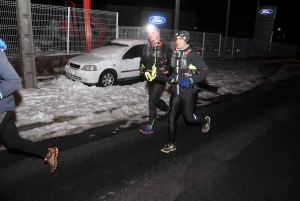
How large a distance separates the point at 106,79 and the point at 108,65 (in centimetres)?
50

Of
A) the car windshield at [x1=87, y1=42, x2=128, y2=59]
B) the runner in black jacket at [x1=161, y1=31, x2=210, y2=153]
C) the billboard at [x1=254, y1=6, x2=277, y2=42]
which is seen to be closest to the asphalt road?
the runner in black jacket at [x1=161, y1=31, x2=210, y2=153]

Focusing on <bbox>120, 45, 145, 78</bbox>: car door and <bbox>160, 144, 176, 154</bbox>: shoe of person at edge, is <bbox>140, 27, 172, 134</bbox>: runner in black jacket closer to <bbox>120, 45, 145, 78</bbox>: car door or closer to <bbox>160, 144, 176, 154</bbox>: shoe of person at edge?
<bbox>160, 144, 176, 154</bbox>: shoe of person at edge

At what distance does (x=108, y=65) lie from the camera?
29.3ft

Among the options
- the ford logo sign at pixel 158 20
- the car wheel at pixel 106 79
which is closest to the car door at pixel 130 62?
the car wheel at pixel 106 79

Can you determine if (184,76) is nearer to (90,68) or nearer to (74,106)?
(74,106)

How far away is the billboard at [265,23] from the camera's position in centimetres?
2836

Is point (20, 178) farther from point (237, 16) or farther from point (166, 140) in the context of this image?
point (237, 16)

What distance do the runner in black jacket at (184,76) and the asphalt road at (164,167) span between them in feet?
2.05

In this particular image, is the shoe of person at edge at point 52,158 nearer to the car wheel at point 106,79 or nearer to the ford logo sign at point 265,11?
→ the car wheel at point 106,79

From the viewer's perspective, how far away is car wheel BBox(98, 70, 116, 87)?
8.89 metres

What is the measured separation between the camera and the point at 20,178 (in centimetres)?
348

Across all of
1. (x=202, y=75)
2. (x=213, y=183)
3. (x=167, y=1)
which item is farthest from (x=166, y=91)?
(x=167, y=1)

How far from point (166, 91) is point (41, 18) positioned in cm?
535

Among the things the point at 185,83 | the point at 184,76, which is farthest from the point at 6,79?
the point at 184,76
